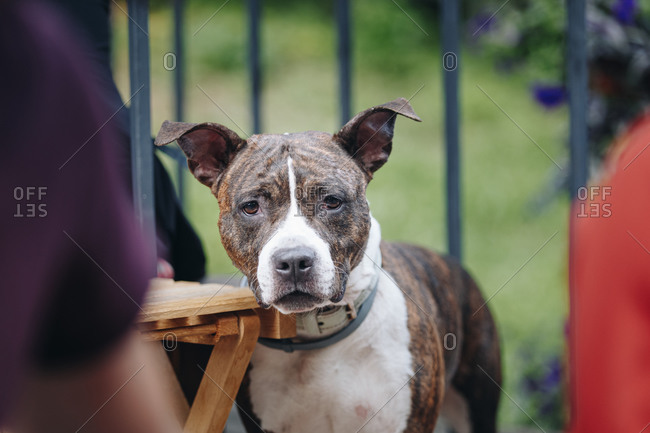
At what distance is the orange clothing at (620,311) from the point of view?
0.81m

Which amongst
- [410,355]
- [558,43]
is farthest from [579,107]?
[558,43]

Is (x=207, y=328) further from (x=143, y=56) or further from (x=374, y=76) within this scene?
(x=374, y=76)

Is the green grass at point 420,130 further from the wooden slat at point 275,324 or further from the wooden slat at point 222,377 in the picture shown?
the wooden slat at point 222,377

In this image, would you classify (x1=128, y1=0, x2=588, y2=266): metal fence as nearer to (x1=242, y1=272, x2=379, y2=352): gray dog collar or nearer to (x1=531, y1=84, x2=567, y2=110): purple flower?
(x1=242, y1=272, x2=379, y2=352): gray dog collar

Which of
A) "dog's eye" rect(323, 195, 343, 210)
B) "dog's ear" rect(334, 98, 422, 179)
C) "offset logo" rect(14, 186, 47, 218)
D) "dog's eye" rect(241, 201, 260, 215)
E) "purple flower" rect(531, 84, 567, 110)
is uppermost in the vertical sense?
"purple flower" rect(531, 84, 567, 110)

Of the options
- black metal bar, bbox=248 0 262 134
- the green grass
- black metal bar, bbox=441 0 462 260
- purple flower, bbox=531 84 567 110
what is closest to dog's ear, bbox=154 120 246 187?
black metal bar, bbox=441 0 462 260

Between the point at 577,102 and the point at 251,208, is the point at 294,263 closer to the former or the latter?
the point at 251,208

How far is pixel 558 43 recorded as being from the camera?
4164 millimetres

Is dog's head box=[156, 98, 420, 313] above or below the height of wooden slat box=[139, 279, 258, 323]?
above

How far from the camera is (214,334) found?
5.90 feet

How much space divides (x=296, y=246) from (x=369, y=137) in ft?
1.70

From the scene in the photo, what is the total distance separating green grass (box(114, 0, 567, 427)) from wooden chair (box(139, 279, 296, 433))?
3047mm

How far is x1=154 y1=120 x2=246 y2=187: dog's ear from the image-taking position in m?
2.02

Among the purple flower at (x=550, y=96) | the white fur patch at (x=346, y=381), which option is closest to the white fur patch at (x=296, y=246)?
the white fur patch at (x=346, y=381)
